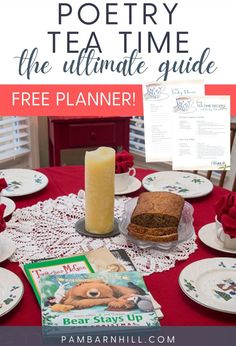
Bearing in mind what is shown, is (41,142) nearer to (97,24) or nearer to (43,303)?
(43,303)

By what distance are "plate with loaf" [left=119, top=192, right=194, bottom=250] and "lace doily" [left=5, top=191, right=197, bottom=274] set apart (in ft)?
0.05

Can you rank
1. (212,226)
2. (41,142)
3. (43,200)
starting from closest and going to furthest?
(212,226), (43,200), (41,142)

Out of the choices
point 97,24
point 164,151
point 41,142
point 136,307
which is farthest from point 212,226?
point 41,142

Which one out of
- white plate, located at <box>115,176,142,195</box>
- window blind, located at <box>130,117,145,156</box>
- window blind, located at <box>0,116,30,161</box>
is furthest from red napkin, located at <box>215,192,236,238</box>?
window blind, located at <box>0,116,30,161</box>

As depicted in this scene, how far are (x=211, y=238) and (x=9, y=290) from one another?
0.39 meters

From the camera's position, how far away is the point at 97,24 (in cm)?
54

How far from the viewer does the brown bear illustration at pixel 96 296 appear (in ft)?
2.23

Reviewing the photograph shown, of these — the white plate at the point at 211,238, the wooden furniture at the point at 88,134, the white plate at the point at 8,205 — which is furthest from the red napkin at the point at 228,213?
the wooden furniture at the point at 88,134

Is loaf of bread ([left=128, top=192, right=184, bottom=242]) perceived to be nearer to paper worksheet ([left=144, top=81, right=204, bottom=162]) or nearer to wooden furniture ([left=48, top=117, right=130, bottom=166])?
paper worksheet ([left=144, top=81, right=204, bottom=162])

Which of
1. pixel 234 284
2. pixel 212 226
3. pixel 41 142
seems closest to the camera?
pixel 234 284

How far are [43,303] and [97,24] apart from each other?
0.39 m

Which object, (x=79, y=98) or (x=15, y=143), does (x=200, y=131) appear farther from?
(x=15, y=143)

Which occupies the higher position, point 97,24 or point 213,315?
point 97,24

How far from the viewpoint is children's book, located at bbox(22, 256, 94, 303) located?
2.58ft
